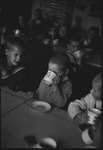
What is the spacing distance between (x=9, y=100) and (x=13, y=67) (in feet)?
2.98

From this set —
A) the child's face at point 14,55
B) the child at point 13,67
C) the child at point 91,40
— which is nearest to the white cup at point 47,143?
the child at point 13,67

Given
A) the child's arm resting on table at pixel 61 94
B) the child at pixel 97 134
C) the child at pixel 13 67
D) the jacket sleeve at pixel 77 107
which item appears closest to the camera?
the child at pixel 97 134

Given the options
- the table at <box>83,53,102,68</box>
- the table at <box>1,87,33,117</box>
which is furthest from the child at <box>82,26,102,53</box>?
the table at <box>1,87,33,117</box>

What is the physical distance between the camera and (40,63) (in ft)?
11.6

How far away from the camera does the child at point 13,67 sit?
2426mm

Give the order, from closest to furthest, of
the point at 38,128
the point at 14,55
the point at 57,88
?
the point at 38,128 → the point at 57,88 → the point at 14,55

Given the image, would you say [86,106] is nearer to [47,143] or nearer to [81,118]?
[81,118]

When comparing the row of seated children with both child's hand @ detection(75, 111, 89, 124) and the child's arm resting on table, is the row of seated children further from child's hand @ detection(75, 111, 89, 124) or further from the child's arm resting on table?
the child's arm resting on table

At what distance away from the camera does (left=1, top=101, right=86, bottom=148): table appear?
54.2 inches

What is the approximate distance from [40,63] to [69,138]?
2205 millimetres

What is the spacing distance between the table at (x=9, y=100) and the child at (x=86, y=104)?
0.51m

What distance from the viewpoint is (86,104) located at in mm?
1996

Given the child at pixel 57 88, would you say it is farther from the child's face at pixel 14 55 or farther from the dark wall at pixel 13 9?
the dark wall at pixel 13 9

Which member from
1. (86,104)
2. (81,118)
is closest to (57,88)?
(86,104)
